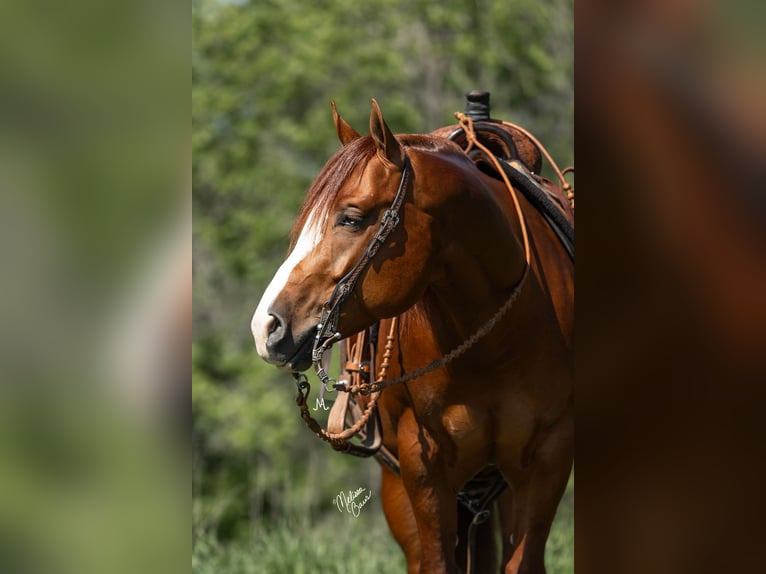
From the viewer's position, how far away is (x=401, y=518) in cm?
358

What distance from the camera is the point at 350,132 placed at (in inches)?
111

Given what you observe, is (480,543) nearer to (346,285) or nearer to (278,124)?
(346,285)

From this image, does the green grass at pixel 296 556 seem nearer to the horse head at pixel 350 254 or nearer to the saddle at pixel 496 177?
the saddle at pixel 496 177

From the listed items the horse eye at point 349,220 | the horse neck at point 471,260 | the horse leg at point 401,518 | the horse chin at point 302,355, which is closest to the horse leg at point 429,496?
the horse neck at point 471,260

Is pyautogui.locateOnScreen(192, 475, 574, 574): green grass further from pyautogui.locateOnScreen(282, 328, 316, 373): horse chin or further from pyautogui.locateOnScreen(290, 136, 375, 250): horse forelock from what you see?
pyautogui.locateOnScreen(290, 136, 375, 250): horse forelock

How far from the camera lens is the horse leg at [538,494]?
2861mm

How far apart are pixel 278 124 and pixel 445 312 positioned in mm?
9892

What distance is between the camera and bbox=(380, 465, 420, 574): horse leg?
3.50m

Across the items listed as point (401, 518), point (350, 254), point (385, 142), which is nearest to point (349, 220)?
point (350, 254)
